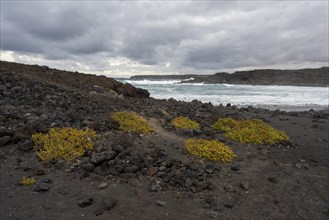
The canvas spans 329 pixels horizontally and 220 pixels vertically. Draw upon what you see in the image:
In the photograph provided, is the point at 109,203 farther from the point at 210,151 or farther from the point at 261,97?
the point at 261,97

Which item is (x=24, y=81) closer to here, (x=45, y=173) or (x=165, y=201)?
(x=45, y=173)

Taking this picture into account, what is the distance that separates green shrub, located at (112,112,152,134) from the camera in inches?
319

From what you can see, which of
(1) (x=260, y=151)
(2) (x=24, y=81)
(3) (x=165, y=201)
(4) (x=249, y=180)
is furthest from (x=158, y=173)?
A: (2) (x=24, y=81)

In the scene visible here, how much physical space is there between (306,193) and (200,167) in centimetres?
198

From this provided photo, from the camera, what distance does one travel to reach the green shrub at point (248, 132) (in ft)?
28.1

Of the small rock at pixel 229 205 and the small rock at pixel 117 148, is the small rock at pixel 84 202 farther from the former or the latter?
the small rock at pixel 229 205

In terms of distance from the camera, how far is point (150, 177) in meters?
5.88

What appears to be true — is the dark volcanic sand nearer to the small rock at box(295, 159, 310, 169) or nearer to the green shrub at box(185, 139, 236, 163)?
the small rock at box(295, 159, 310, 169)

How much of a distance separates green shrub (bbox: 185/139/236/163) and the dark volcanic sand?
0.64ft

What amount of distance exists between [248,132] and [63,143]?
5.03 m

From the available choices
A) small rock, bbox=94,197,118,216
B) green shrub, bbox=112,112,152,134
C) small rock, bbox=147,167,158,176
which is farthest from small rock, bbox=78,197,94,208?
green shrub, bbox=112,112,152,134

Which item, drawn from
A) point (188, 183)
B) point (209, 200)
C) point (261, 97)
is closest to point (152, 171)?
point (188, 183)

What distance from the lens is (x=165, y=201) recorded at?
5.11 meters

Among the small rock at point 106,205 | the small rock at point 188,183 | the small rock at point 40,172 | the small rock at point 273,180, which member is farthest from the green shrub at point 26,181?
the small rock at point 273,180
